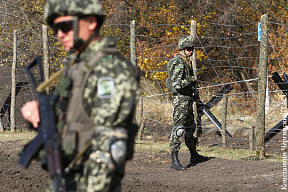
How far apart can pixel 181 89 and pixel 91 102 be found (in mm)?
5553

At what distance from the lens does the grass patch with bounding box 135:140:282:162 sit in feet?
30.3

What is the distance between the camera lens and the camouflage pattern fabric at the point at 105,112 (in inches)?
97.1

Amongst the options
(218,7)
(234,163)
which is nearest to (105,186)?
(234,163)

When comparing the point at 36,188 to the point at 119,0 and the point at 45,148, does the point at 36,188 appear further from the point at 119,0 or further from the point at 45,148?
the point at 119,0

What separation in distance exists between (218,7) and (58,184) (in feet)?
60.7

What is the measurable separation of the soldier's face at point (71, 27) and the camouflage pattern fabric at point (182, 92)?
5293 millimetres

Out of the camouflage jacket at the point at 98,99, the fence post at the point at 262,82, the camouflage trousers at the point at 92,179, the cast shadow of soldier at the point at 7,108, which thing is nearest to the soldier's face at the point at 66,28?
the camouflage jacket at the point at 98,99

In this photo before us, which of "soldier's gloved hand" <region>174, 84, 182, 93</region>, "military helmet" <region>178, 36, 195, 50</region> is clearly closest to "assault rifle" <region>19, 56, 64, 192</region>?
"soldier's gloved hand" <region>174, 84, 182, 93</region>

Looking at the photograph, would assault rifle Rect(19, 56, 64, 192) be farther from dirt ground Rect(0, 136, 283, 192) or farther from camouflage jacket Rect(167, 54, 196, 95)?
camouflage jacket Rect(167, 54, 196, 95)

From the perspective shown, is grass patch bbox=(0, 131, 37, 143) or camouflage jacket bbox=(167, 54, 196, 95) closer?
camouflage jacket bbox=(167, 54, 196, 95)

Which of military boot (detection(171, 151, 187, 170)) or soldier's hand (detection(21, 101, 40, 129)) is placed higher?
soldier's hand (detection(21, 101, 40, 129))

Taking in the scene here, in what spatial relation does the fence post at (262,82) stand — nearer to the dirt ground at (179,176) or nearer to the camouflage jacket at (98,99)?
the dirt ground at (179,176)

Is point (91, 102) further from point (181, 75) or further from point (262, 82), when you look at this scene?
point (262, 82)

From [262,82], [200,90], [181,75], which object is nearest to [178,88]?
[181,75]
